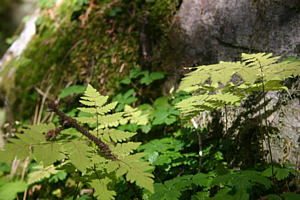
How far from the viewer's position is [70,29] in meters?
3.97

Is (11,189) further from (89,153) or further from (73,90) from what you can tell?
(89,153)

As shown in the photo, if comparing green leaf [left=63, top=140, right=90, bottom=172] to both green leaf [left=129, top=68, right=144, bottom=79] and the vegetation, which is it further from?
green leaf [left=129, top=68, right=144, bottom=79]

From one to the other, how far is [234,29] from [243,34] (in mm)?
113

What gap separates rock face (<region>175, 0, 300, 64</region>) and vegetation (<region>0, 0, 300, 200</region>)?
0.18 m

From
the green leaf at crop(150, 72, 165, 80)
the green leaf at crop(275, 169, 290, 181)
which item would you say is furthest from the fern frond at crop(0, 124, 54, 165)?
the green leaf at crop(150, 72, 165, 80)

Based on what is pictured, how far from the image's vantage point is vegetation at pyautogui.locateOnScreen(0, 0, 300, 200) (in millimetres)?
1483

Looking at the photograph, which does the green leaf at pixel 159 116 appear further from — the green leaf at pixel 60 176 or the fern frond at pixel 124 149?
the green leaf at pixel 60 176

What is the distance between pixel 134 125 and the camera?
8.70 ft

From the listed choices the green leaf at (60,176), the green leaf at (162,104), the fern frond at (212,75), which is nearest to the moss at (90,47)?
the green leaf at (162,104)

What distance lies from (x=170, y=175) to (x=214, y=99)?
870 mm

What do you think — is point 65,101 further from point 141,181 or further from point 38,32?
point 141,181

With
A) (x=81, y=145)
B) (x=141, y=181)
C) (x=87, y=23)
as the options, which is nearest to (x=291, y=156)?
→ (x=141, y=181)

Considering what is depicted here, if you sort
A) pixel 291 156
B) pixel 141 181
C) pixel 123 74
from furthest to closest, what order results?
1. pixel 123 74
2. pixel 291 156
3. pixel 141 181

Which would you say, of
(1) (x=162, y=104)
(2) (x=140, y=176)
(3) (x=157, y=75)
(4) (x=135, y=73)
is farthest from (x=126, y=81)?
(2) (x=140, y=176)
